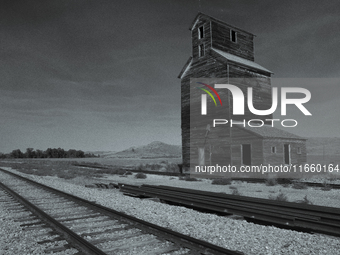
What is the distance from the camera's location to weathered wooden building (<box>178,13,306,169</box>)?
65.6 feet

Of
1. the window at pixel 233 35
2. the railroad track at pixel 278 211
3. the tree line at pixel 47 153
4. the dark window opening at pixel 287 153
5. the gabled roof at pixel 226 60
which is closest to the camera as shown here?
the railroad track at pixel 278 211

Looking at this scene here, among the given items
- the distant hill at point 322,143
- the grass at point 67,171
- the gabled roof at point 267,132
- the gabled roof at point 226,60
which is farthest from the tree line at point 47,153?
the gabled roof at point 267,132

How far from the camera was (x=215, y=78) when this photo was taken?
22406 mm

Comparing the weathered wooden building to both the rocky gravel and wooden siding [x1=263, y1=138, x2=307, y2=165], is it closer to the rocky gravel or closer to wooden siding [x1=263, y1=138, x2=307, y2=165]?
wooden siding [x1=263, y1=138, x2=307, y2=165]

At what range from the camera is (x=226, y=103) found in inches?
836

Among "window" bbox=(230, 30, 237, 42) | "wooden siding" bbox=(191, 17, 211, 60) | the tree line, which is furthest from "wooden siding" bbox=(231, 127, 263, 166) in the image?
the tree line

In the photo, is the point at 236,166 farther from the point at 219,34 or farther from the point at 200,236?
the point at 200,236

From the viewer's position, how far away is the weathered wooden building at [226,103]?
2000cm

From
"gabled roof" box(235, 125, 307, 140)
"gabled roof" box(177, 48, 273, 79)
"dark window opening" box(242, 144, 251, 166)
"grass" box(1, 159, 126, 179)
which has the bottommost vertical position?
"grass" box(1, 159, 126, 179)

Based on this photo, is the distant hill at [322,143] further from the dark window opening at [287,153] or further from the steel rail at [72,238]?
the steel rail at [72,238]

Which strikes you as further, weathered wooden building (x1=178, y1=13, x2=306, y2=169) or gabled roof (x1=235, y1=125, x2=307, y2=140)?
weathered wooden building (x1=178, y1=13, x2=306, y2=169)

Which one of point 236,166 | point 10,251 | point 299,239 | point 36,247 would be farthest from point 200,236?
point 236,166

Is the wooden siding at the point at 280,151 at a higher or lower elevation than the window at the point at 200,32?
lower

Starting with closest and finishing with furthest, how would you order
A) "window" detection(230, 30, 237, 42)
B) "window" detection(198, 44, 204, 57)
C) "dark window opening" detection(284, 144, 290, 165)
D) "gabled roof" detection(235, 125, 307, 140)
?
1. "gabled roof" detection(235, 125, 307, 140)
2. "dark window opening" detection(284, 144, 290, 165)
3. "window" detection(198, 44, 204, 57)
4. "window" detection(230, 30, 237, 42)
